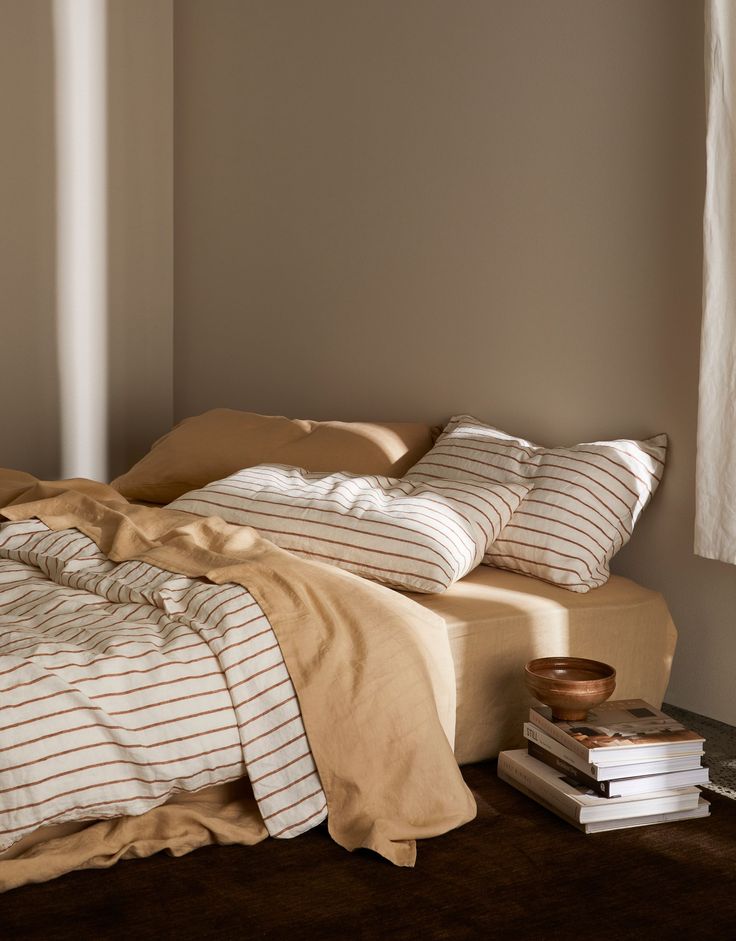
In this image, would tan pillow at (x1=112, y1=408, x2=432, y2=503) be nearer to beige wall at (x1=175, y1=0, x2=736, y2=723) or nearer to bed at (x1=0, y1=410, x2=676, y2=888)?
bed at (x1=0, y1=410, x2=676, y2=888)

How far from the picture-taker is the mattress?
8.16 ft

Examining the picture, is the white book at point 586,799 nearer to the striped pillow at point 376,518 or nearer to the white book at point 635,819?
the white book at point 635,819

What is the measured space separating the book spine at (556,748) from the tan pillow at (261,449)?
3.86ft

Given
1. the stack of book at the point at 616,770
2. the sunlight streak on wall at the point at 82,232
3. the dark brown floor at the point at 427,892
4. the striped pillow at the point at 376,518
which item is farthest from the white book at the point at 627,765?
the sunlight streak on wall at the point at 82,232

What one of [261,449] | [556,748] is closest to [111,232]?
[261,449]

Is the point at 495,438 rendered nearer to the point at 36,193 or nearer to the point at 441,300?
the point at 441,300

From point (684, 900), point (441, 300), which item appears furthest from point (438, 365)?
point (684, 900)

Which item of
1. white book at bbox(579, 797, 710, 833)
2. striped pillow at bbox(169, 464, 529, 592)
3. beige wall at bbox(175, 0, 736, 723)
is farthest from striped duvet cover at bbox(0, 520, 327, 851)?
beige wall at bbox(175, 0, 736, 723)

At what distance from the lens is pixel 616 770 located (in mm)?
2188

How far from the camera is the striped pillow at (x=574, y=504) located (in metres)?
2.78

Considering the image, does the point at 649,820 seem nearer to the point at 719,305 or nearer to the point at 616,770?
the point at 616,770

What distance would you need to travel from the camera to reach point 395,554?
8.50 ft

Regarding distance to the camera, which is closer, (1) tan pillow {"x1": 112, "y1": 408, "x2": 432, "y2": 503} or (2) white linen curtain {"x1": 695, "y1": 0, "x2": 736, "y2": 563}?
(2) white linen curtain {"x1": 695, "y1": 0, "x2": 736, "y2": 563}

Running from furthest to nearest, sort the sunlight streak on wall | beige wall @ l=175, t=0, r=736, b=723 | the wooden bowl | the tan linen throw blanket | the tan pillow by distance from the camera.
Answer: the sunlight streak on wall → the tan pillow → beige wall @ l=175, t=0, r=736, b=723 → the wooden bowl → the tan linen throw blanket
